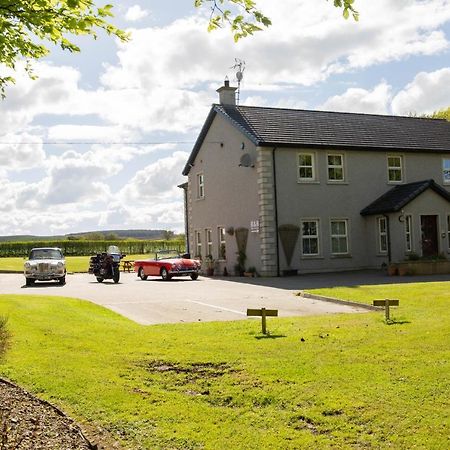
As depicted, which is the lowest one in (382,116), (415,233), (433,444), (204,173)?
(433,444)

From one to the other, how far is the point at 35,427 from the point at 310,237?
23207mm

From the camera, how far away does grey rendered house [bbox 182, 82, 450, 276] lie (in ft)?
90.6

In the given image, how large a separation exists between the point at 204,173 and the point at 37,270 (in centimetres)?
1105

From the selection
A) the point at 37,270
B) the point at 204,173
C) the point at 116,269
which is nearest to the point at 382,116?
the point at 204,173

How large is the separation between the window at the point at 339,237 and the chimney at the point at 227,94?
8317 millimetres

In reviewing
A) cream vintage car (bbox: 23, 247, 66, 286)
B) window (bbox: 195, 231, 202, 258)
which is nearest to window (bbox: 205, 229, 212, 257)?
window (bbox: 195, 231, 202, 258)


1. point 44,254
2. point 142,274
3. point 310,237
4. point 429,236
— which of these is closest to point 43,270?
point 44,254

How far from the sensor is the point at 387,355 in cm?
884

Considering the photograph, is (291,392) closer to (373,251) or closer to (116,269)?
(116,269)

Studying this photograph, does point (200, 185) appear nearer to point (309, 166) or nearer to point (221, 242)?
point (221, 242)

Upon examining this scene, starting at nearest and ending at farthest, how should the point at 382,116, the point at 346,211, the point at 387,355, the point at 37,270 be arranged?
the point at 387,355, the point at 37,270, the point at 346,211, the point at 382,116

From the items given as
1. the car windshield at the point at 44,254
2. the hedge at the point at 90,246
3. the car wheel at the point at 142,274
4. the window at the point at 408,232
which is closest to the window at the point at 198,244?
the car wheel at the point at 142,274

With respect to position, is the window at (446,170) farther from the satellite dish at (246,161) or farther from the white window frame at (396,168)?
the satellite dish at (246,161)

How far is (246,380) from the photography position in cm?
768
